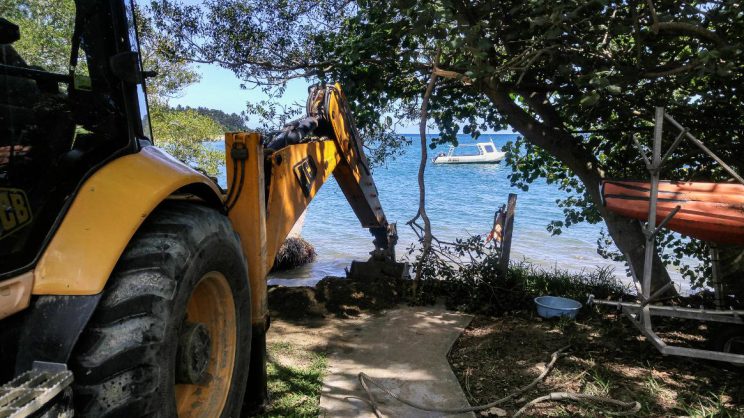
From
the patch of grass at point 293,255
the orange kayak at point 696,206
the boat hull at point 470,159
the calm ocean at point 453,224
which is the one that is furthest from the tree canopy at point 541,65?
the boat hull at point 470,159

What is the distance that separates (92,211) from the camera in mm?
1847

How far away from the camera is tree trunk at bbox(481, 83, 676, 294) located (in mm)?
5242

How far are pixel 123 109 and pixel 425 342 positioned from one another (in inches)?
127

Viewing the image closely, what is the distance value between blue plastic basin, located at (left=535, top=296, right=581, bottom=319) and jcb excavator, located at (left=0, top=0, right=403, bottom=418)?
3.44 m

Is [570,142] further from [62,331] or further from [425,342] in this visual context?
[62,331]

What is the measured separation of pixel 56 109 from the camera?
194 centimetres

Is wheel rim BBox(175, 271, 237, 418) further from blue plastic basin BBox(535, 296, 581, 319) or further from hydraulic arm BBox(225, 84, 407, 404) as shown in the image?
blue plastic basin BBox(535, 296, 581, 319)

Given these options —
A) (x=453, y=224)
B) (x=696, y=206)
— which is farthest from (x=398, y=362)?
(x=453, y=224)

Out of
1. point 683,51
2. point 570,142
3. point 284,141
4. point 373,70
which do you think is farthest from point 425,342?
point 683,51

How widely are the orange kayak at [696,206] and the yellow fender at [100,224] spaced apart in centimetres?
336

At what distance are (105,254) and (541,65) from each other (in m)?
4.80

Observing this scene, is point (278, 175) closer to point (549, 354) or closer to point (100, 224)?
point (100, 224)

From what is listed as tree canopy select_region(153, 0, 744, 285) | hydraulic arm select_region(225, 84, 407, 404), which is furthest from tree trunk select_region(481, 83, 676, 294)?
hydraulic arm select_region(225, 84, 407, 404)

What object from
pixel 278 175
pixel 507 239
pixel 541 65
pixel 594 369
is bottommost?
pixel 594 369
